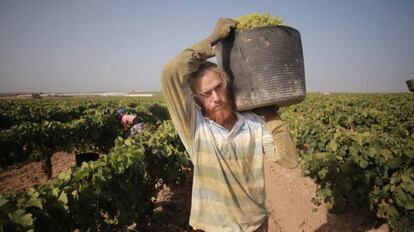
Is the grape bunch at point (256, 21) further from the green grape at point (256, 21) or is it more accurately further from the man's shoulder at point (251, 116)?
the man's shoulder at point (251, 116)

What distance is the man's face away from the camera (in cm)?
204

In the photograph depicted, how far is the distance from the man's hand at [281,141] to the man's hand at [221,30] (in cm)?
64

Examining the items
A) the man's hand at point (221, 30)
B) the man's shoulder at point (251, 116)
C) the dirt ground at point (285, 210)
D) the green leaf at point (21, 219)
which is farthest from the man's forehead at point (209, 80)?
the dirt ground at point (285, 210)

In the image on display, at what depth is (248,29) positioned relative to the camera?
196 centimetres

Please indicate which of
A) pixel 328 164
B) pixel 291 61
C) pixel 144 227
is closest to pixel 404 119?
pixel 328 164

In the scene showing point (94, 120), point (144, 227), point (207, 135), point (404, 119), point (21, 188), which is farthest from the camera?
point (404, 119)

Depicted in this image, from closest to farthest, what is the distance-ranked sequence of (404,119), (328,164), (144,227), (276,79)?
(276,79) < (144,227) < (328,164) < (404,119)

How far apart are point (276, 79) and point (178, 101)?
2.23 ft

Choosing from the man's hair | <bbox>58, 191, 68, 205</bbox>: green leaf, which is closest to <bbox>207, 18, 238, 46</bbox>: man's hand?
the man's hair

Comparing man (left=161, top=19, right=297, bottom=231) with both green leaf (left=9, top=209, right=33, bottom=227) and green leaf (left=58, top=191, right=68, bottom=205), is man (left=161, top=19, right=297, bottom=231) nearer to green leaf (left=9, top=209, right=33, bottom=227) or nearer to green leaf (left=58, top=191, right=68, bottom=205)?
green leaf (left=9, top=209, right=33, bottom=227)

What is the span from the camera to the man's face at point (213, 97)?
2045 millimetres

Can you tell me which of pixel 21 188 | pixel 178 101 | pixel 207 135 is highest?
pixel 178 101

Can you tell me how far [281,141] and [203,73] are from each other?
29.3 inches

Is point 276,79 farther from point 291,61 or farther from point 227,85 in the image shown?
point 227,85
